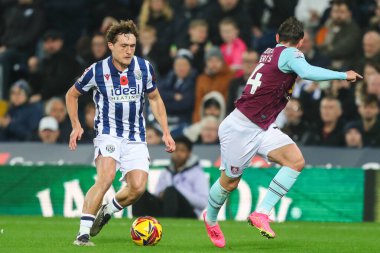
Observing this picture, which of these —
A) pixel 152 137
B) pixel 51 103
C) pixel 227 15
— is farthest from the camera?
pixel 227 15

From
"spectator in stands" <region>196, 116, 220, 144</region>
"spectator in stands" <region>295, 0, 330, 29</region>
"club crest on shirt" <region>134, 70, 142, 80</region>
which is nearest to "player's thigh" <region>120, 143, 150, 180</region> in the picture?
"club crest on shirt" <region>134, 70, 142, 80</region>

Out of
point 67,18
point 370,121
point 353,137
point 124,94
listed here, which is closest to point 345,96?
point 370,121

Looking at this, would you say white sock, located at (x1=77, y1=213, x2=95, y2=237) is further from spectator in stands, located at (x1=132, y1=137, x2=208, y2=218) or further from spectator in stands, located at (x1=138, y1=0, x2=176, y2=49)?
spectator in stands, located at (x1=138, y1=0, x2=176, y2=49)

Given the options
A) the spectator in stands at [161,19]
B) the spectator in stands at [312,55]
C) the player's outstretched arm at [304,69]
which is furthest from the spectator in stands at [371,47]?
the player's outstretched arm at [304,69]

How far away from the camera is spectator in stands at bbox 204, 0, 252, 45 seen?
20.7m

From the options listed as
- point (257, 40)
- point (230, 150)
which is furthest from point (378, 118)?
point (230, 150)

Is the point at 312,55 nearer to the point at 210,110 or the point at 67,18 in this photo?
the point at 210,110

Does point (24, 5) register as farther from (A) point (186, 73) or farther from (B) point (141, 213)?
(B) point (141, 213)

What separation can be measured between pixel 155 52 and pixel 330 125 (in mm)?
4233

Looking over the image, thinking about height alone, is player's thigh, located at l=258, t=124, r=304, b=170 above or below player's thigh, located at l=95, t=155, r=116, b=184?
above

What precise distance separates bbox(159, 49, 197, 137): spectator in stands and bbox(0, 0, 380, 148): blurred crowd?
2cm

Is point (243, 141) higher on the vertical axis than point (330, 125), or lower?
higher

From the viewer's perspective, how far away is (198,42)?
20.8 metres

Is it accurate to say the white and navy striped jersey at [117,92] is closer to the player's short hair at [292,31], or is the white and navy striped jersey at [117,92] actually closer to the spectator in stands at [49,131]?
the player's short hair at [292,31]
